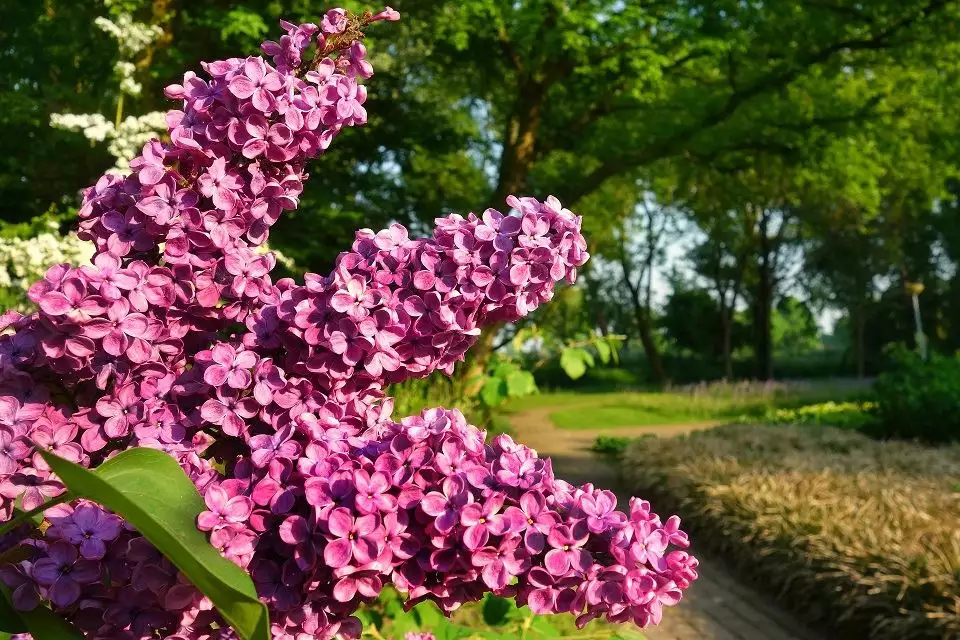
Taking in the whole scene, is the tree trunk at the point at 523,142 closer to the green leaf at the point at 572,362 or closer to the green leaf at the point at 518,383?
the green leaf at the point at 518,383

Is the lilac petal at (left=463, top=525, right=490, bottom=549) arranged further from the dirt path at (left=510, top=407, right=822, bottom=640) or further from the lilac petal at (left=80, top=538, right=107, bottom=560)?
the dirt path at (left=510, top=407, right=822, bottom=640)

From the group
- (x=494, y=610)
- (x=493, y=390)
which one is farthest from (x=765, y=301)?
(x=494, y=610)

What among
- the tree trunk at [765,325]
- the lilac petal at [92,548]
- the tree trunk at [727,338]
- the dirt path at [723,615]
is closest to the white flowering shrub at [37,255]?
the dirt path at [723,615]

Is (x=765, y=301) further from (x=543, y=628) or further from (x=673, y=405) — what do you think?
(x=543, y=628)

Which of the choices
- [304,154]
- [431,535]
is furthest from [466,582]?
[304,154]

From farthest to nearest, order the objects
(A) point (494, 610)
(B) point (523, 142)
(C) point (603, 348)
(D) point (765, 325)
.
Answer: (D) point (765, 325) < (B) point (523, 142) < (C) point (603, 348) < (A) point (494, 610)

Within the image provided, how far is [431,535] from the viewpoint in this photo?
94 cm

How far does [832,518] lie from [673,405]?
15650 mm

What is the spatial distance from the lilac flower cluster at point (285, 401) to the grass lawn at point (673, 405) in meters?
16.2

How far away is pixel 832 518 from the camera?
619 centimetres

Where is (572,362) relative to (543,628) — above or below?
above

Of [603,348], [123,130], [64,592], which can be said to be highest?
[123,130]

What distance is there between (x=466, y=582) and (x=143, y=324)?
53 cm

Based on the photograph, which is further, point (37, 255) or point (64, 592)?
point (37, 255)
